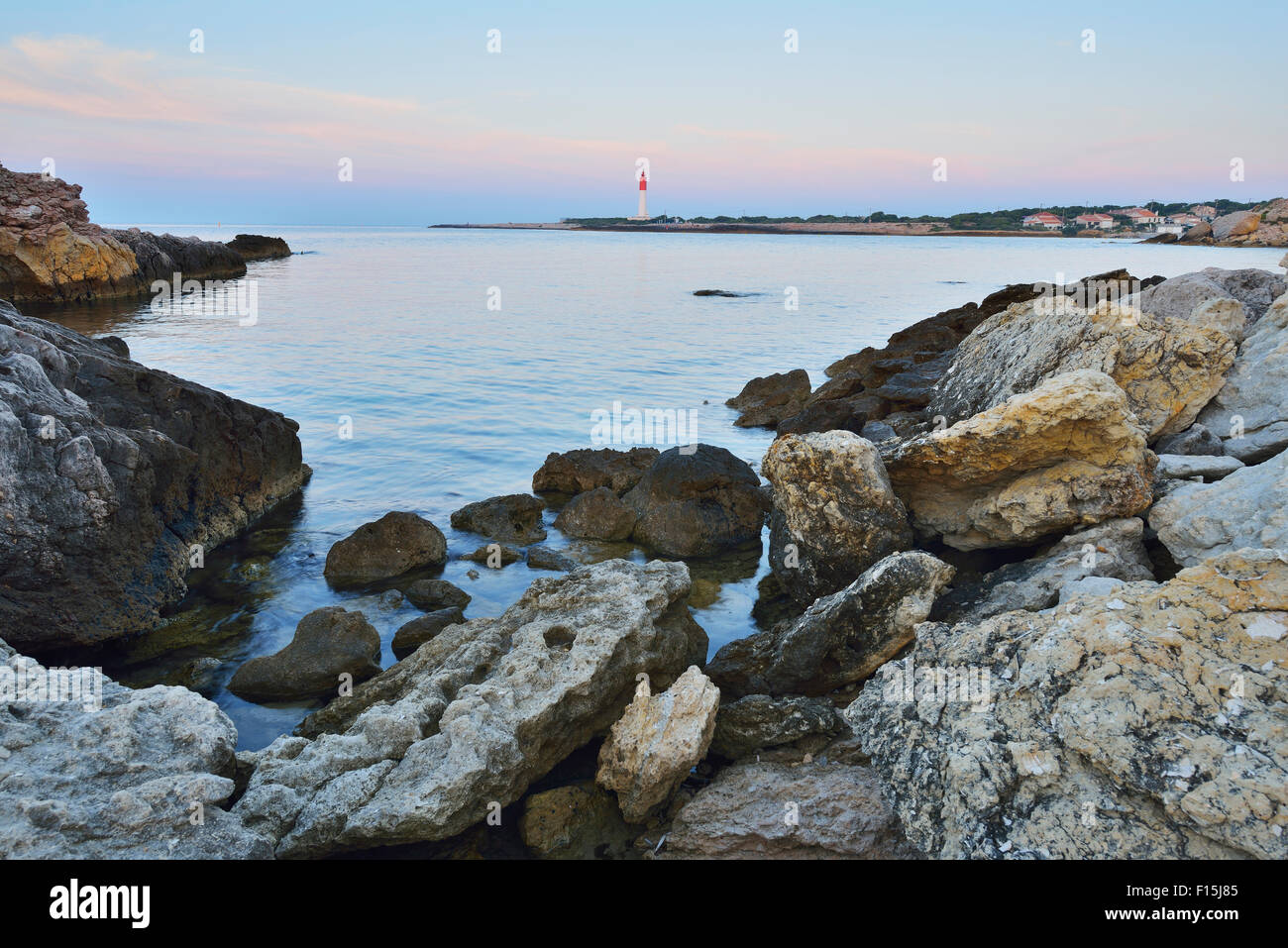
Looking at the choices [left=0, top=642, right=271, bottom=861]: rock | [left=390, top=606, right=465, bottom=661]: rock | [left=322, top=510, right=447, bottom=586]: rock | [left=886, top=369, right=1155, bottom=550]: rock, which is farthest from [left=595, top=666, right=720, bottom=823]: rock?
[left=322, top=510, right=447, bottom=586]: rock

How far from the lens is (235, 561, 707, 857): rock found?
4598 millimetres

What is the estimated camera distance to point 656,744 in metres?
5.34

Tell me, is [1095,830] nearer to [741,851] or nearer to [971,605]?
[741,851]

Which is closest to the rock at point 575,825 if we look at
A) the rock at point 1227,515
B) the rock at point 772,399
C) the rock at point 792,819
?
the rock at point 792,819

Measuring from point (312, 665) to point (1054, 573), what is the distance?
6417 mm

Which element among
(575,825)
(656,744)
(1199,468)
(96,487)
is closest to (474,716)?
(575,825)

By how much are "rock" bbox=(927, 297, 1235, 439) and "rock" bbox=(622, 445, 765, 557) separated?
128 inches

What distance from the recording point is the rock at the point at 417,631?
27.3ft

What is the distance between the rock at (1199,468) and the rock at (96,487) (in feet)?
32.5

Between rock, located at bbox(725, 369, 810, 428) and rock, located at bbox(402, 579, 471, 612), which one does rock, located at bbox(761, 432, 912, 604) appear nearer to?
rock, located at bbox(402, 579, 471, 612)

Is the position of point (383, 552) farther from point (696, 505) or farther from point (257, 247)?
point (257, 247)

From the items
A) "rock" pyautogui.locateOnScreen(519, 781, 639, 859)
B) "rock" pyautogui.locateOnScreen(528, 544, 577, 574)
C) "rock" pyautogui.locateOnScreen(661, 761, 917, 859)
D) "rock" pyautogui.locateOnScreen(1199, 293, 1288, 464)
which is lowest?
"rock" pyautogui.locateOnScreen(519, 781, 639, 859)

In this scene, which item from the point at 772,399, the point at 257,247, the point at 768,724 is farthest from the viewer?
the point at 257,247
